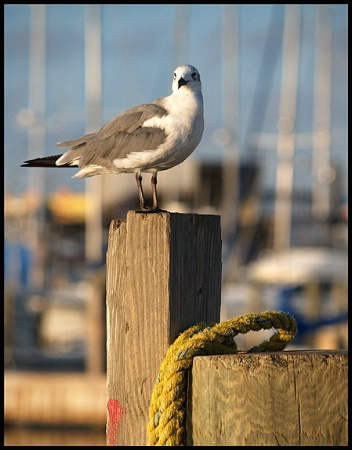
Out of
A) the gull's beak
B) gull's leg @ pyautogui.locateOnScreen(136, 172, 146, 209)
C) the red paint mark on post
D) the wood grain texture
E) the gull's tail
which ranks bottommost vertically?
the red paint mark on post

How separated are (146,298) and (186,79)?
1935 mm

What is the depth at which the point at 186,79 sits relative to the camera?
193 inches

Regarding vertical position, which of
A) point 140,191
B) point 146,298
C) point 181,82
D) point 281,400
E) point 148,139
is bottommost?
point 281,400

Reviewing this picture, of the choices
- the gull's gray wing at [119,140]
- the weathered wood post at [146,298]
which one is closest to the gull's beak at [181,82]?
the gull's gray wing at [119,140]

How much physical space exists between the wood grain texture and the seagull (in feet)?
5.46

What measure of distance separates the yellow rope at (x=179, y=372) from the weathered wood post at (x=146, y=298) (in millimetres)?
91

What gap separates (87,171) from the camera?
201 inches

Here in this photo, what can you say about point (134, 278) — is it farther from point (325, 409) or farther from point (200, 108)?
point (200, 108)

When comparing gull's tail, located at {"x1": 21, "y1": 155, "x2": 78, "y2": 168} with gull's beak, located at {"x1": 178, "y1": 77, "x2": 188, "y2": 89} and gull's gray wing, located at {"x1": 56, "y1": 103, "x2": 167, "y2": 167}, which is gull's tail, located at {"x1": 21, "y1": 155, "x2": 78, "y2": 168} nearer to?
gull's gray wing, located at {"x1": 56, "y1": 103, "x2": 167, "y2": 167}

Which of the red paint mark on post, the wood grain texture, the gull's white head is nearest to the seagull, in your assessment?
the gull's white head

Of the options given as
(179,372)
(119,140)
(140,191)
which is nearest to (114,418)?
(179,372)

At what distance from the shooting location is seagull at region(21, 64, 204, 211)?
181 inches

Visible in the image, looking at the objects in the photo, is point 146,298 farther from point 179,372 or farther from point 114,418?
point 114,418

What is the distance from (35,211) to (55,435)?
2071 cm
